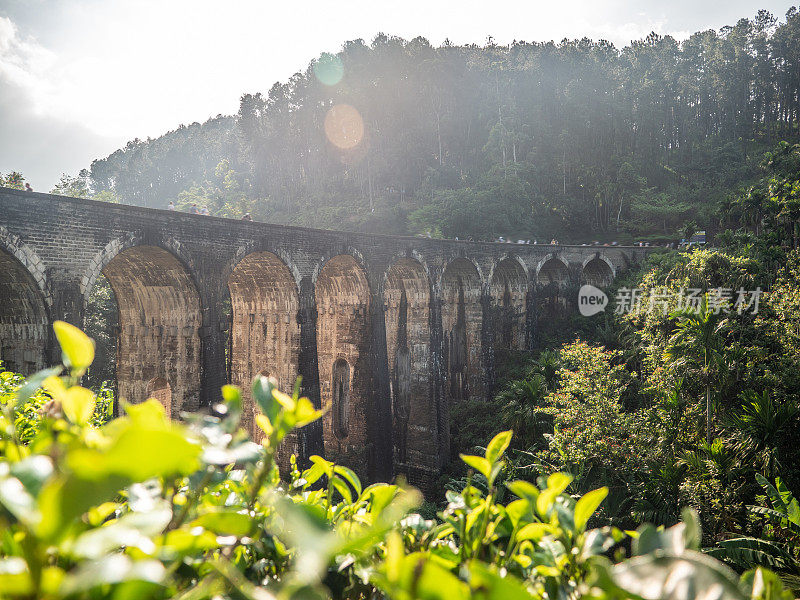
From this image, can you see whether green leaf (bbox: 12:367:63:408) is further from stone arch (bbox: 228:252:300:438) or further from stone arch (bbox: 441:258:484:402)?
stone arch (bbox: 441:258:484:402)

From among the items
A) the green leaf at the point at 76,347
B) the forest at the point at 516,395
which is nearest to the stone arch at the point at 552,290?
the forest at the point at 516,395

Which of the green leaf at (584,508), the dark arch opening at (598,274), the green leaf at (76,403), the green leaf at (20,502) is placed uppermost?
the dark arch opening at (598,274)

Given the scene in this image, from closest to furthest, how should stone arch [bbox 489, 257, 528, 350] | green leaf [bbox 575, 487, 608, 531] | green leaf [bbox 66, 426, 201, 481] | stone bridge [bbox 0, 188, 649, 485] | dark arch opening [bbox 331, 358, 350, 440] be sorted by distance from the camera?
green leaf [bbox 66, 426, 201, 481]
green leaf [bbox 575, 487, 608, 531]
stone bridge [bbox 0, 188, 649, 485]
dark arch opening [bbox 331, 358, 350, 440]
stone arch [bbox 489, 257, 528, 350]

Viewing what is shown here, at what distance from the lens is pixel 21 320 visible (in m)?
7.92

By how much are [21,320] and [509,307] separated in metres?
18.7

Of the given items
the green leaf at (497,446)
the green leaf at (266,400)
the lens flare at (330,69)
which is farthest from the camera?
the lens flare at (330,69)

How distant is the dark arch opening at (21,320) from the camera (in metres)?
7.67

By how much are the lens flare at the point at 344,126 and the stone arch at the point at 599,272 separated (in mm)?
22377

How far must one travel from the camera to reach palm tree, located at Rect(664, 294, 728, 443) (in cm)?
1018

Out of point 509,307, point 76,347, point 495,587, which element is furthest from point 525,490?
point 509,307

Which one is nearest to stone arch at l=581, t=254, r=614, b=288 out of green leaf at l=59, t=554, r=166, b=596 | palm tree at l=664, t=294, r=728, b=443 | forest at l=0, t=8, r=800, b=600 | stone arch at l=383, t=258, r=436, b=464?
forest at l=0, t=8, r=800, b=600

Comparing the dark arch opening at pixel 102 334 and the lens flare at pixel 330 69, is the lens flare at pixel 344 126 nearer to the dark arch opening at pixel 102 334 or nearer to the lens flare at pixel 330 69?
the lens flare at pixel 330 69

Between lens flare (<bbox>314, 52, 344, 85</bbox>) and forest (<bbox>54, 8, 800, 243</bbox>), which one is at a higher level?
lens flare (<bbox>314, 52, 344, 85</bbox>)

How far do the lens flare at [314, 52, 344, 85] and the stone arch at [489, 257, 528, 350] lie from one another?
86.5 feet
